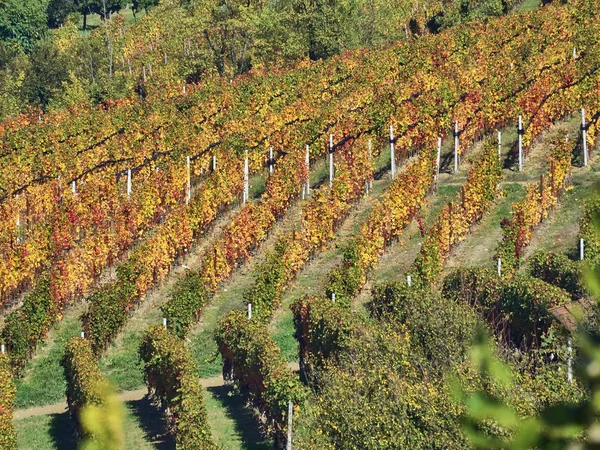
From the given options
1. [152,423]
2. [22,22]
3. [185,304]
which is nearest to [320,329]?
[152,423]

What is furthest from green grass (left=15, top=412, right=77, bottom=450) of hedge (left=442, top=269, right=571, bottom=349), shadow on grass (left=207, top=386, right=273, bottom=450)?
hedge (left=442, top=269, right=571, bottom=349)

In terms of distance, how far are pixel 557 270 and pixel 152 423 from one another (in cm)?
1029

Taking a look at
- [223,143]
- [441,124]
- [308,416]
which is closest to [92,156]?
[223,143]

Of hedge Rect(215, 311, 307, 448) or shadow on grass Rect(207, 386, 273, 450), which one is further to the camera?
shadow on grass Rect(207, 386, 273, 450)

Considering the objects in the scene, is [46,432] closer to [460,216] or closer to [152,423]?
[152,423]

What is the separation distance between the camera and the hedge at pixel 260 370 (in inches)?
746

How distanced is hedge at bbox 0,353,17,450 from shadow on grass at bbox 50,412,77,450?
109 centimetres

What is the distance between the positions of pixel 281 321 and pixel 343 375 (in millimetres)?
11552

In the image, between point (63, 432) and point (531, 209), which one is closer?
point (63, 432)

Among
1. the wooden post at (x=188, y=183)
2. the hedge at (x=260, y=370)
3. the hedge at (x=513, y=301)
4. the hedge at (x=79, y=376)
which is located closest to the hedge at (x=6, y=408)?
the hedge at (x=79, y=376)

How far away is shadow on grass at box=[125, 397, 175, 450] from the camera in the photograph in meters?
20.7

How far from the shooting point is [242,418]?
71.0 ft

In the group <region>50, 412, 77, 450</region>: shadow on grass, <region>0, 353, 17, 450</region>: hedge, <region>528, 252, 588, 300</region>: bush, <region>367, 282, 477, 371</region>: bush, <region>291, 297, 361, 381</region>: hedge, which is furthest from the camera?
<region>528, 252, 588, 300</region>: bush

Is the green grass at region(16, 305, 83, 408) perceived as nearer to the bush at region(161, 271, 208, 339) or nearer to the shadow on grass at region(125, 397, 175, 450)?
the shadow on grass at region(125, 397, 175, 450)
